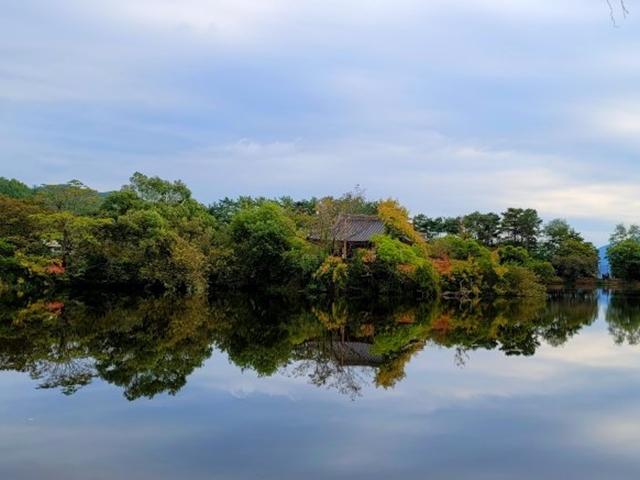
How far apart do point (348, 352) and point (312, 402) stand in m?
4.26

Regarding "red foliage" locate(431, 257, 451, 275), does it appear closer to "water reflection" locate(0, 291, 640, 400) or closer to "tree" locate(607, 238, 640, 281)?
"water reflection" locate(0, 291, 640, 400)

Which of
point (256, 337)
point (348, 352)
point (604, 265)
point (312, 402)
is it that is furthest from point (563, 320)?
point (604, 265)

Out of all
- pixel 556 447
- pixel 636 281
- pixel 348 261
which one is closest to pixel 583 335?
pixel 556 447

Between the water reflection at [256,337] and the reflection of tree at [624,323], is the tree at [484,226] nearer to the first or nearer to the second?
the reflection of tree at [624,323]

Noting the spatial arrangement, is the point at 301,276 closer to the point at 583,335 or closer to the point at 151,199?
the point at 151,199

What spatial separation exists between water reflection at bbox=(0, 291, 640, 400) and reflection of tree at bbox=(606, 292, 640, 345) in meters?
0.04

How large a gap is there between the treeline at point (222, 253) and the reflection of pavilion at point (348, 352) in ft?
43.1

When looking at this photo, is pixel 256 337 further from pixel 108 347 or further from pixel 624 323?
pixel 624 323

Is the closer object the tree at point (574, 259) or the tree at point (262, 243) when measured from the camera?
the tree at point (262, 243)

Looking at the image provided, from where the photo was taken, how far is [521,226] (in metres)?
45.6

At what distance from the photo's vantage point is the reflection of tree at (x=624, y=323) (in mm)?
15211

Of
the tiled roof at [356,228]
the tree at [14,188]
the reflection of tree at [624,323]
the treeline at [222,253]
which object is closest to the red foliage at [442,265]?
the treeline at [222,253]

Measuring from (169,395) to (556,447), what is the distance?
4.89 metres

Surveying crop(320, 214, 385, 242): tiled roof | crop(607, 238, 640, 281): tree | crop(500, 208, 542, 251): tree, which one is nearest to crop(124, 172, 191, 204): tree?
crop(320, 214, 385, 242): tiled roof
